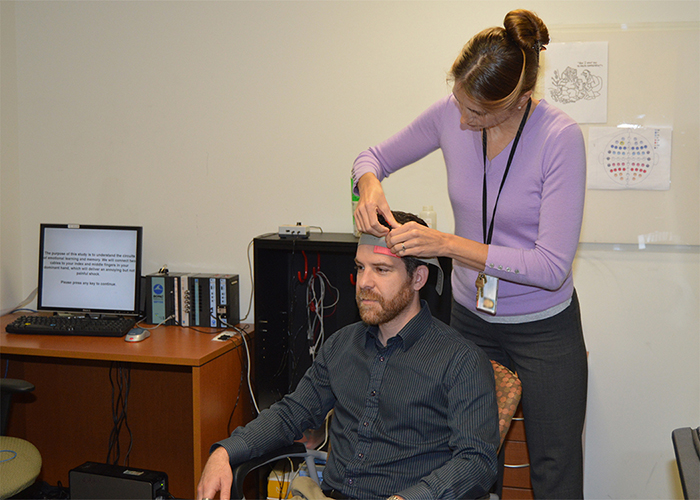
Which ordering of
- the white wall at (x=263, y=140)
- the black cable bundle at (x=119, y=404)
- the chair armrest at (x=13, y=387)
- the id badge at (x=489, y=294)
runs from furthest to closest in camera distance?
the black cable bundle at (x=119, y=404) → the white wall at (x=263, y=140) → the chair armrest at (x=13, y=387) → the id badge at (x=489, y=294)

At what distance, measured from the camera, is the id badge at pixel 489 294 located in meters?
1.55

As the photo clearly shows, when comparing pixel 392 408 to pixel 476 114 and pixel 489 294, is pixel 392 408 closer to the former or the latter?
pixel 489 294

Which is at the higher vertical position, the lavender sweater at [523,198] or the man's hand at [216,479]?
the lavender sweater at [523,198]

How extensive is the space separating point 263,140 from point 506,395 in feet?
5.70

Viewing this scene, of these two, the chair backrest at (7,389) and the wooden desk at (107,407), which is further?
the wooden desk at (107,407)

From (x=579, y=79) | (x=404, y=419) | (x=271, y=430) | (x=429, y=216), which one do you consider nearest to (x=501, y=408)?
(x=404, y=419)

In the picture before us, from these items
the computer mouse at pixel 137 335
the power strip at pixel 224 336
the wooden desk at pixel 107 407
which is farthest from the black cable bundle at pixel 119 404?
the power strip at pixel 224 336

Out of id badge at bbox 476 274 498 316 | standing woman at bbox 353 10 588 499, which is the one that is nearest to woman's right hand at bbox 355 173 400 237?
standing woman at bbox 353 10 588 499

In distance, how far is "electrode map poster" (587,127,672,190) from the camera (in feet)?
7.72

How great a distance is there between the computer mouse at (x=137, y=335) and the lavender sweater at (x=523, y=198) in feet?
4.10

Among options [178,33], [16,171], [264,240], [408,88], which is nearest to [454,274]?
[264,240]

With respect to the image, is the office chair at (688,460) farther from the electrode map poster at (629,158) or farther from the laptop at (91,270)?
the laptop at (91,270)

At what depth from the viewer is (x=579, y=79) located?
7.84 ft

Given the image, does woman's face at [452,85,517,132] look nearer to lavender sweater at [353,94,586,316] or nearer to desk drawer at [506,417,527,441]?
lavender sweater at [353,94,586,316]
